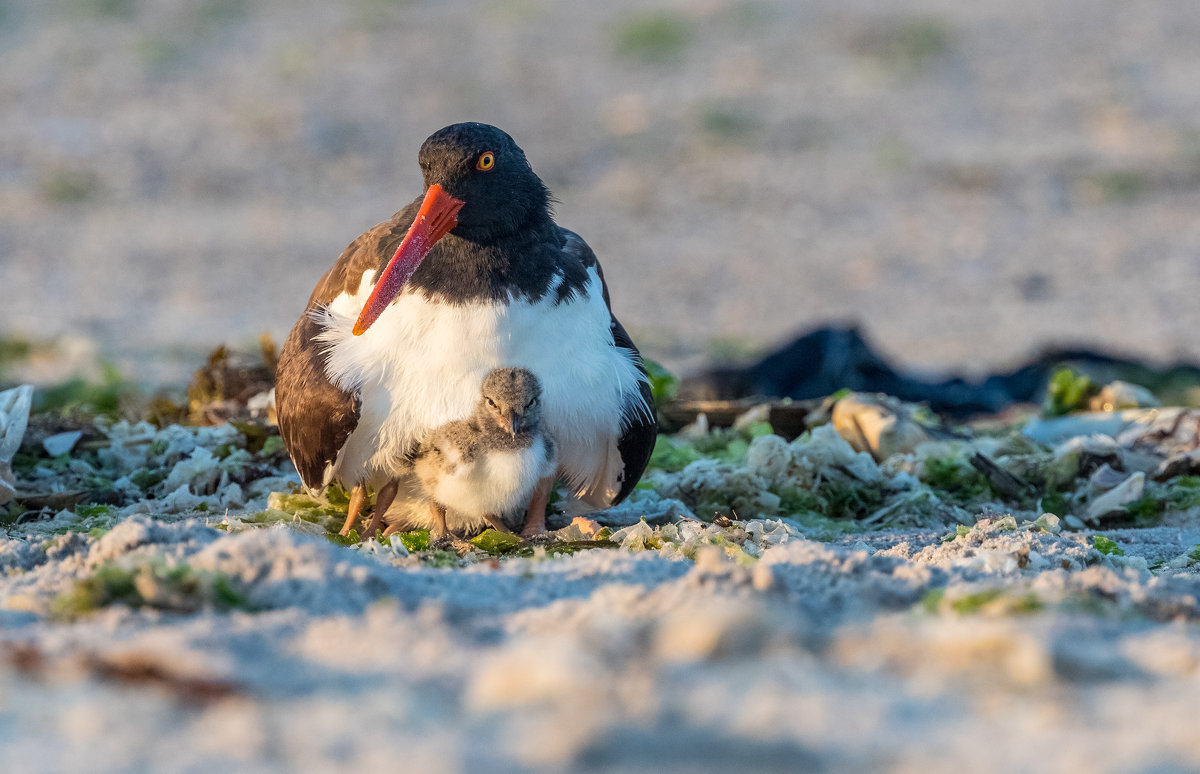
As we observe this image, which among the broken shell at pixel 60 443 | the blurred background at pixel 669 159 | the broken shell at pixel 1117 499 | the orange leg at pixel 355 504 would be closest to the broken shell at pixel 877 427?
the broken shell at pixel 1117 499

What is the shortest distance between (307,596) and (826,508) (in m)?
2.90

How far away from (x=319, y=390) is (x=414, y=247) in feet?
2.04

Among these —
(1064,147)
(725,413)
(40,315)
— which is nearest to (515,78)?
(1064,147)

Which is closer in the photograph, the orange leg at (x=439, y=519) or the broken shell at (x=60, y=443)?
the orange leg at (x=439, y=519)

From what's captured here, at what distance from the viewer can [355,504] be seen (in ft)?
16.5

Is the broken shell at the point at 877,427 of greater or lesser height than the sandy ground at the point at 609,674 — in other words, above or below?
below

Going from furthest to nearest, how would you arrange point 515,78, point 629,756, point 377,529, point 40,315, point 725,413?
point 515,78, point 40,315, point 725,413, point 377,529, point 629,756

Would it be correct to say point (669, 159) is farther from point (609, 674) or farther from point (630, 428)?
point (609, 674)

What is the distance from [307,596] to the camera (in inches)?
121

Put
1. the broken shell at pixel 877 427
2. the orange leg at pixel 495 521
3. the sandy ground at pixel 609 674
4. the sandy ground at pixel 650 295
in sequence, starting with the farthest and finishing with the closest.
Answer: the broken shell at pixel 877 427
the orange leg at pixel 495 521
the sandy ground at pixel 650 295
the sandy ground at pixel 609 674

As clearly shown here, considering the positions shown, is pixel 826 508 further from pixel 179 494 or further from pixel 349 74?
pixel 349 74

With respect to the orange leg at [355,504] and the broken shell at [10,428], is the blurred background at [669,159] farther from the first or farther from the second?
the orange leg at [355,504]

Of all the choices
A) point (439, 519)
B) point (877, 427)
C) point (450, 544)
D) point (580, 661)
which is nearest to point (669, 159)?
point (877, 427)

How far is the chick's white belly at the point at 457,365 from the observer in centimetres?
460
